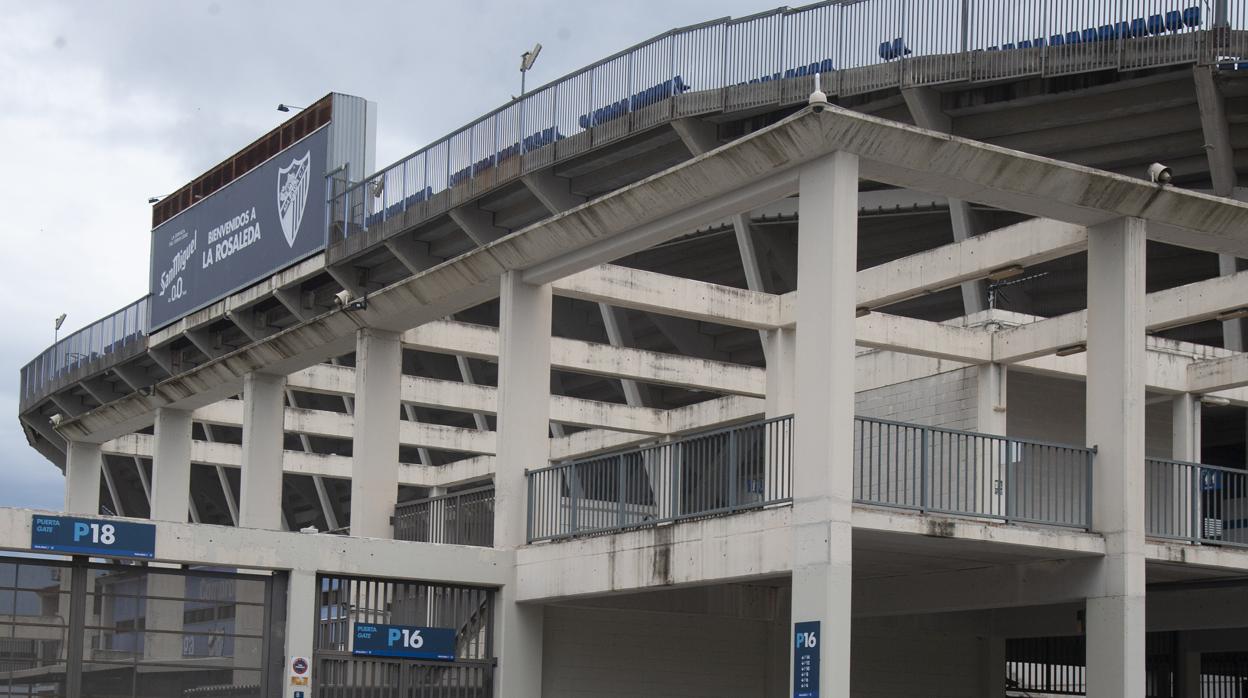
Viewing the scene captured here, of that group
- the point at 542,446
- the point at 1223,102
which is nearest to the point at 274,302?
the point at 542,446

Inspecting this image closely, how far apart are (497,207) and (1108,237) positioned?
13.8m

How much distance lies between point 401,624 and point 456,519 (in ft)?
8.36

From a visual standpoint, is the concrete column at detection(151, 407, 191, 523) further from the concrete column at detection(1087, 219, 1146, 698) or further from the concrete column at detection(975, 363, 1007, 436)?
the concrete column at detection(1087, 219, 1146, 698)

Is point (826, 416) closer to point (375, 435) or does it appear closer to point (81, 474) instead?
point (375, 435)

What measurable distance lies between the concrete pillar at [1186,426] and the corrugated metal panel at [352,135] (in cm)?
1460

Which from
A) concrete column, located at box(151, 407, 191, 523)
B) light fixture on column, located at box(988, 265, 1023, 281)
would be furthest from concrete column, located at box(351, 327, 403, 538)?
light fixture on column, located at box(988, 265, 1023, 281)

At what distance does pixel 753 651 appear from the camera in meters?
22.1

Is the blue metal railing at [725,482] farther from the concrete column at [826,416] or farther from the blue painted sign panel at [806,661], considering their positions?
the blue painted sign panel at [806,661]

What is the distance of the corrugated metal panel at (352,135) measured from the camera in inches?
1180

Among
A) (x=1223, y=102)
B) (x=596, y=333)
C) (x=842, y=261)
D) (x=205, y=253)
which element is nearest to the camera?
(x=842, y=261)

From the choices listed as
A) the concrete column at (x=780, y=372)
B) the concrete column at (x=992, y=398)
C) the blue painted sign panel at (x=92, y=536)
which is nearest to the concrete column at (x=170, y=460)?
the concrete column at (x=780, y=372)

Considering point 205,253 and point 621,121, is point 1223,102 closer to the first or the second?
point 621,121

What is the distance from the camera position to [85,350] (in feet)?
125

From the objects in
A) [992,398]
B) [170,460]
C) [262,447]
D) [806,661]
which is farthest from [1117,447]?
[170,460]
